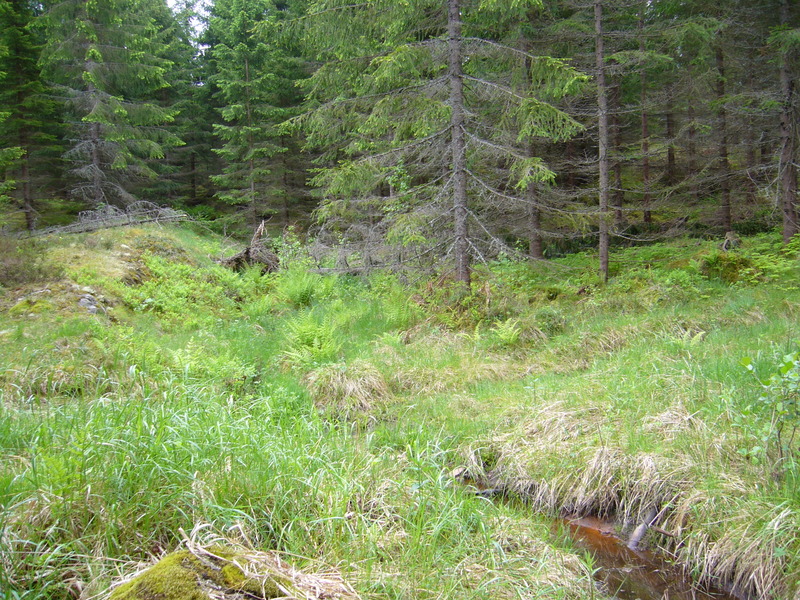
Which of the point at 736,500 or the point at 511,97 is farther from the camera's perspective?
the point at 511,97

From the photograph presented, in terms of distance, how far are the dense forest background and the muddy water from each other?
5.59 metres

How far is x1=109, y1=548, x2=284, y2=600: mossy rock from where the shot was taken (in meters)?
1.86

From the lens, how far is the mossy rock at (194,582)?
1.86m

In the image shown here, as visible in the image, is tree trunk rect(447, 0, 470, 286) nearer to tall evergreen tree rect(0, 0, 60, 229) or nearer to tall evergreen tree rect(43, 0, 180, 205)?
tall evergreen tree rect(43, 0, 180, 205)

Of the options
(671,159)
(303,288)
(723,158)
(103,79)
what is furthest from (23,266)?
(671,159)

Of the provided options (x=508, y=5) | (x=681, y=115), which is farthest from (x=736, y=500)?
(x=681, y=115)

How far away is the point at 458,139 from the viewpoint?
898 cm

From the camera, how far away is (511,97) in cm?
887

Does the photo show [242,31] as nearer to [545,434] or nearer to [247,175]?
[247,175]

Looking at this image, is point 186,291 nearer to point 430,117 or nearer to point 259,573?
point 430,117

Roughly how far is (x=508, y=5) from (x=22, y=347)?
912 cm

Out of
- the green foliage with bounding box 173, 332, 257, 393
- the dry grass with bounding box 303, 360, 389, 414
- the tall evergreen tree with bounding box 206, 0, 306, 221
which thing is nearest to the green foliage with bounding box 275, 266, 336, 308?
the green foliage with bounding box 173, 332, 257, 393

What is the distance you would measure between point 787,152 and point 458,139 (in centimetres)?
858

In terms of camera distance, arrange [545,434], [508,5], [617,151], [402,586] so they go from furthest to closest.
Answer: [617,151] < [508,5] < [545,434] < [402,586]
